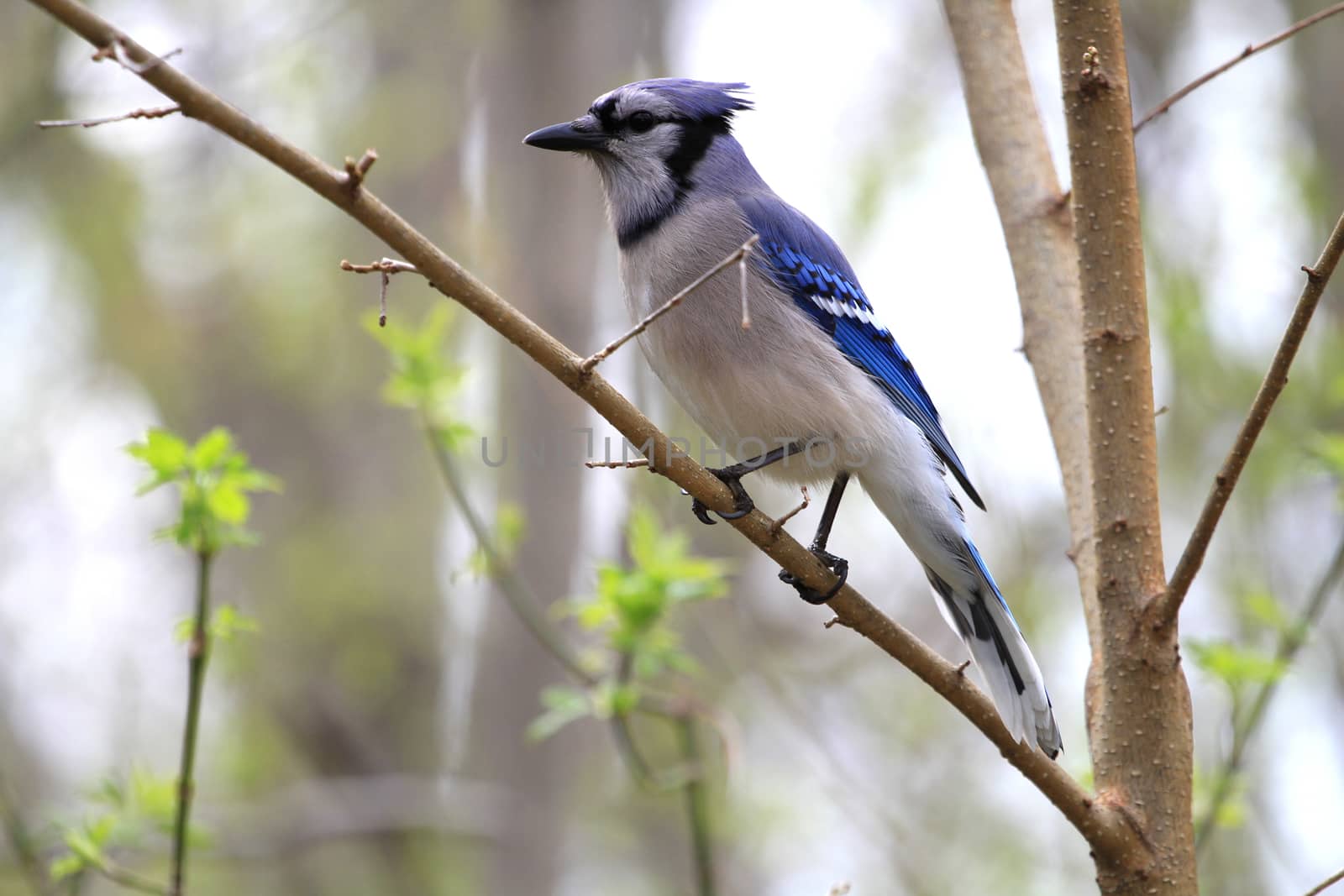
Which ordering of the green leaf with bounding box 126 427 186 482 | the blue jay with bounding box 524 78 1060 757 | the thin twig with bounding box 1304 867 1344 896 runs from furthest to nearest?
1. the blue jay with bounding box 524 78 1060 757
2. the green leaf with bounding box 126 427 186 482
3. the thin twig with bounding box 1304 867 1344 896

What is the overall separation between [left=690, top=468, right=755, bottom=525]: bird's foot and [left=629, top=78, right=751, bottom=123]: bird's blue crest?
145 cm

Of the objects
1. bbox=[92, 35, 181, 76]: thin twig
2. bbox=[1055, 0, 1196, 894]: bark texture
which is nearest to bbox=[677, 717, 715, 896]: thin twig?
bbox=[1055, 0, 1196, 894]: bark texture

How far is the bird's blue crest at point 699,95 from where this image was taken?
3.91m

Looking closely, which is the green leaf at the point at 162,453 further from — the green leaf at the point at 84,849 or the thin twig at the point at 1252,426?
the thin twig at the point at 1252,426

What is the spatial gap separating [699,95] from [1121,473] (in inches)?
79.7

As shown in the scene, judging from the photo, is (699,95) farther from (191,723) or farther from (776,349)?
(191,723)

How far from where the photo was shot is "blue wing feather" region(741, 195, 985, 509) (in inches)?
149

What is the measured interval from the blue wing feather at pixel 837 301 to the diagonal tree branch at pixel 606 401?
3.95ft

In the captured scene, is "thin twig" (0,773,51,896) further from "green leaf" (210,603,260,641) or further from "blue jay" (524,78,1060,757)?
"blue jay" (524,78,1060,757)

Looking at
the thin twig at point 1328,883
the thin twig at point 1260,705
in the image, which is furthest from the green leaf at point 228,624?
the thin twig at point 1260,705

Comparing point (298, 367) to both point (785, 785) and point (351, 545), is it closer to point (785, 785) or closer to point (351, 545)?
point (351, 545)

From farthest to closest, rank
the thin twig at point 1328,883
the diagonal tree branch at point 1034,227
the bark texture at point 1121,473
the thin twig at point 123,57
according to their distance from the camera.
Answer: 1. the diagonal tree branch at point 1034,227
2. the bark texture at point 1121,473
3. the thin twig at point 1328,883
4. the thin twig at point 123,57

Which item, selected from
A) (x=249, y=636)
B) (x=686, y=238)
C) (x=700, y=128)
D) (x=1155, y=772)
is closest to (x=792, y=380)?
(x=686, y=238)

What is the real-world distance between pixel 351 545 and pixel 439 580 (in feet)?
2.03
